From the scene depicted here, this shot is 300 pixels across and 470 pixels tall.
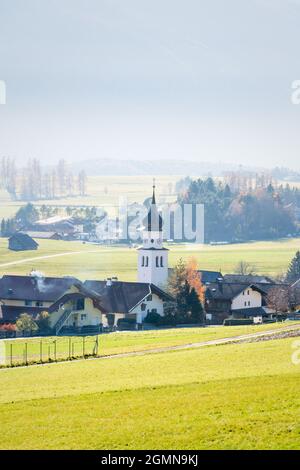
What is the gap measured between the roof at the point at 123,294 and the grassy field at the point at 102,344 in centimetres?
1042

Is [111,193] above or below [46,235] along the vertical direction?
above

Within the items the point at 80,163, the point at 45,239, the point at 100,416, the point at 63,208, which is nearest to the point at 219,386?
the point at 100,416

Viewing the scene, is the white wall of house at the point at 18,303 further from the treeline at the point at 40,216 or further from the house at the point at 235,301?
the treeline at the point at 40,216

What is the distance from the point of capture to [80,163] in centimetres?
19612

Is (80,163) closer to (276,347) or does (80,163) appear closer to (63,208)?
(63,208)

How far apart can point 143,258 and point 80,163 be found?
390 feet

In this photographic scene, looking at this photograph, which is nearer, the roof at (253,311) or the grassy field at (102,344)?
the grassy field at (102,344)

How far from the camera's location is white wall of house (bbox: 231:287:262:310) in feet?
231

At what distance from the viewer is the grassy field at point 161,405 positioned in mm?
20297

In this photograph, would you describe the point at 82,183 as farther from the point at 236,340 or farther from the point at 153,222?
the point at 236,340

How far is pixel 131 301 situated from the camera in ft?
214

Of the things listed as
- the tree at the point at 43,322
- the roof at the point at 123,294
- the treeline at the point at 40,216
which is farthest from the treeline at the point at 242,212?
the tree at the point at 43,322

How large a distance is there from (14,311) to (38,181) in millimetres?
99774

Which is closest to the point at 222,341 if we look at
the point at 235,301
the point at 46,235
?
the point at 235,301
